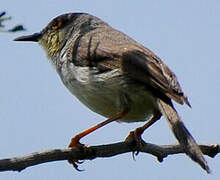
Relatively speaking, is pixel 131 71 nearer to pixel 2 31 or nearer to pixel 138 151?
pixel 138 151

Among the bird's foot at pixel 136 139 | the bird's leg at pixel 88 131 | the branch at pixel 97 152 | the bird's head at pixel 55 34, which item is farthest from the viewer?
the bird's head at pixel 55 34

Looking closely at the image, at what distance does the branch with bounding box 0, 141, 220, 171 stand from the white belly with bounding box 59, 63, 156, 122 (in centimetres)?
59

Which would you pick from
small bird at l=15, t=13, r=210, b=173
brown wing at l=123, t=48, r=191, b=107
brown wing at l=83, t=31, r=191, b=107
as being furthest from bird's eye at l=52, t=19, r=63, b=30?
brown wing at l=123, t=48, r=191, b=107

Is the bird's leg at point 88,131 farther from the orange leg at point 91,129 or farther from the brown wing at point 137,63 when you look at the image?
the brown wing at point 137,63

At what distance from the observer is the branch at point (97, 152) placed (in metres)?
4.42

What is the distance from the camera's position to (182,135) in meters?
5.28

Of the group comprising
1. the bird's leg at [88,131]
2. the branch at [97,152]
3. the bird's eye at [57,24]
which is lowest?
the bird's leg at [88,131]

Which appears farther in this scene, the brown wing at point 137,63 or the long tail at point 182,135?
the brown wing at point 137,63

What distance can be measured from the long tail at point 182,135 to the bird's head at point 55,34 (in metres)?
2.24

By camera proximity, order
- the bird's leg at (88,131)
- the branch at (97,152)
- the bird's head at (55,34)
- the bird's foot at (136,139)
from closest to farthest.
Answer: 1. the branch at (97,152)
2. the bird's foot at (136,139)
3. the bird's leg at (88,131)
4. the bird's head at (55,34)

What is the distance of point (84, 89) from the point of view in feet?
20.6

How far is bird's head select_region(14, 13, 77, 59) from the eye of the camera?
7.63 meters

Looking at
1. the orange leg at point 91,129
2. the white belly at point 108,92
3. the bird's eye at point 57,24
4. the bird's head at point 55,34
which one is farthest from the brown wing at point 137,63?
the bird's eye at point 57,24

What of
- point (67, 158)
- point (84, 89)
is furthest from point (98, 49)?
point (67, 158)
